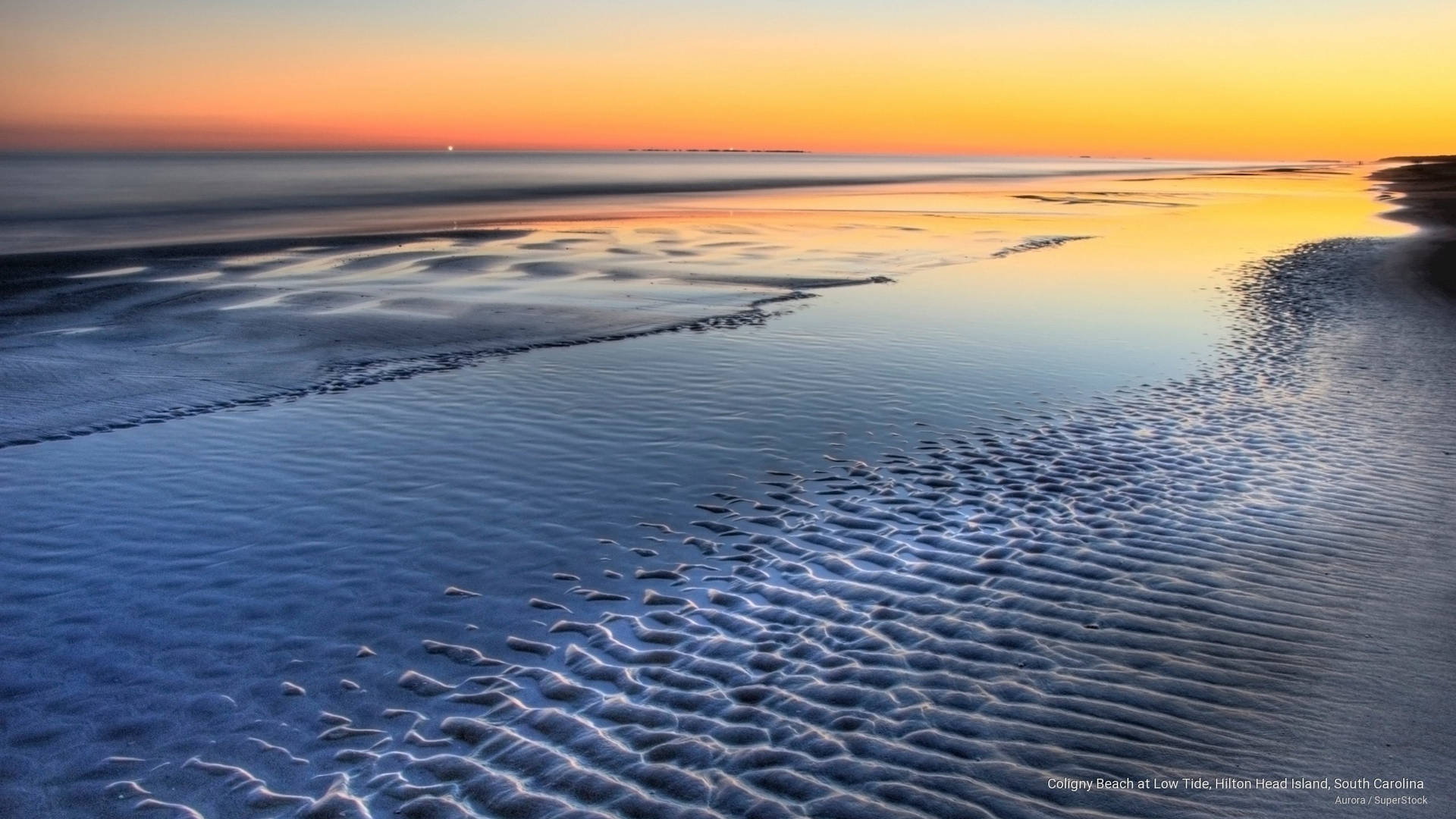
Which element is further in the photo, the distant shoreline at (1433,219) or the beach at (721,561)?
the distant shoreline at (1433,219)

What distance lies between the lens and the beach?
4.79m

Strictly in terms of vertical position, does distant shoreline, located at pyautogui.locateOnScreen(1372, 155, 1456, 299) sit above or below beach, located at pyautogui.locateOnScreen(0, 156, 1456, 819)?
above

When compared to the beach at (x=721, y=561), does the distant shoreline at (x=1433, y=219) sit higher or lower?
higher

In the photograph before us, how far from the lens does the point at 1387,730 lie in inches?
195

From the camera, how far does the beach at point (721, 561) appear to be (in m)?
4.79

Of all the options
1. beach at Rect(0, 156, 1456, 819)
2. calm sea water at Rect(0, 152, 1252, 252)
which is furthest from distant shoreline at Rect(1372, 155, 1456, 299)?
calm sea water at Rect(0, 152, 1252, 252)

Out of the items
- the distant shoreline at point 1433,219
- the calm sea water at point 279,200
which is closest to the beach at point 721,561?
the distant shoreline at point 1433,219

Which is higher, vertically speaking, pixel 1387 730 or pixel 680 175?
pixel 680 175

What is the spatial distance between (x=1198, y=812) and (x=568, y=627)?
380cm

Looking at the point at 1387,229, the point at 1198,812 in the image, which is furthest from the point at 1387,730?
the point at 1387,229

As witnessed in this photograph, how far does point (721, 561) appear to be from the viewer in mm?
7398

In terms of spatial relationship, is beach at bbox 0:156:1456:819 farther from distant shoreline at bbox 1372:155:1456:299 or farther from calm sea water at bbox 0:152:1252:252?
calm sea water at bbox 0:152:1252:252

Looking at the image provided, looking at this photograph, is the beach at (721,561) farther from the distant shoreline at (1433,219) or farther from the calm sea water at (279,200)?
the calm sea water at (279,200)

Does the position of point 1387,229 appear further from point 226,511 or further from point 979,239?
point 226,511
